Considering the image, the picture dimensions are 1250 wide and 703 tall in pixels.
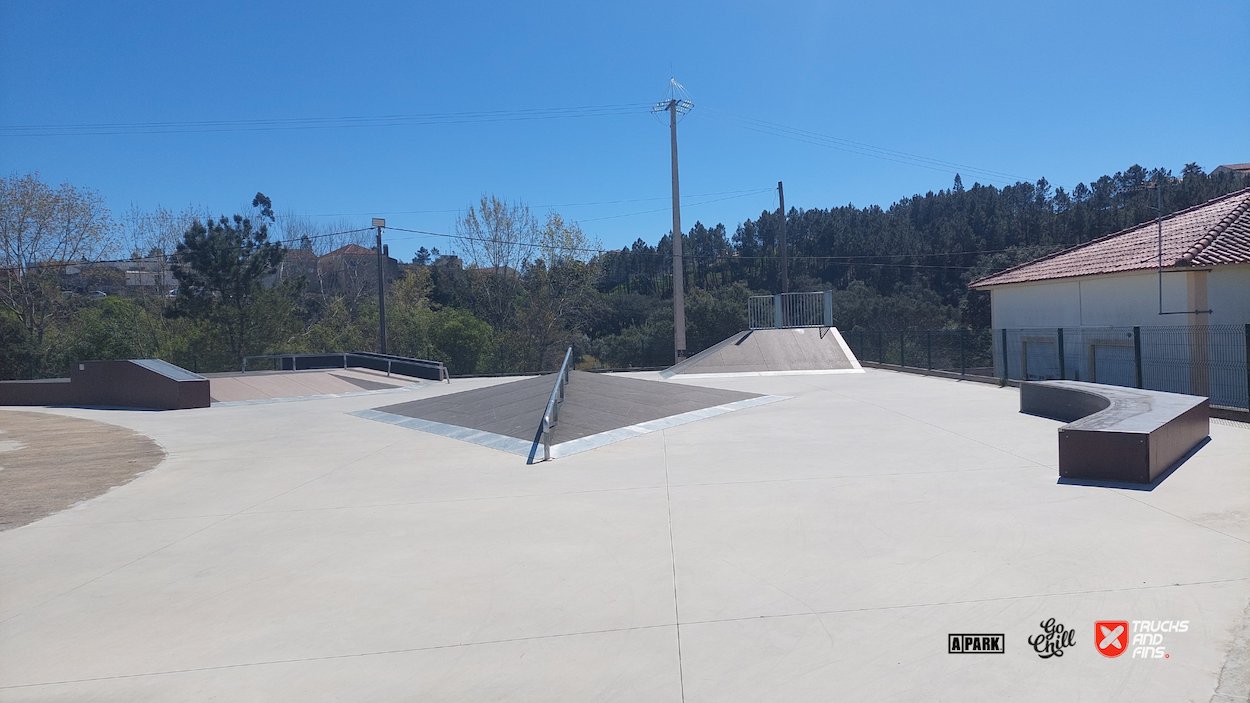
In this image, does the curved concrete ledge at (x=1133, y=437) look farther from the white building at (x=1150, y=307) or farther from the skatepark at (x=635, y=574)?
the white building at (x=1150, y=307)

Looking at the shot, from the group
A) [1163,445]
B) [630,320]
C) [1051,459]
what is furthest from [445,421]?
[630,320]

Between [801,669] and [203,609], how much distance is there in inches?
162

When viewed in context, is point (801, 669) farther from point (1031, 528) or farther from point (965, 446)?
point (965, 446)

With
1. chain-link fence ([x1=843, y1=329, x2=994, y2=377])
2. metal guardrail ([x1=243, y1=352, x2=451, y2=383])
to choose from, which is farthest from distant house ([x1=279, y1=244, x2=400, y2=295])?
chain-link fence ([x1=843, y1=329, x2=994, y2=377])

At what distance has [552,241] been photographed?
47969mm

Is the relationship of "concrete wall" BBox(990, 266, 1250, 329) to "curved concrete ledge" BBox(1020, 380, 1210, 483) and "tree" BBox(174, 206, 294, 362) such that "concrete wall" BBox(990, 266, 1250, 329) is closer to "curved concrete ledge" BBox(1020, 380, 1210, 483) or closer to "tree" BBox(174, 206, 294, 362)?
"curved concrete ledge" BBox(1020, 380, 1210, 483)

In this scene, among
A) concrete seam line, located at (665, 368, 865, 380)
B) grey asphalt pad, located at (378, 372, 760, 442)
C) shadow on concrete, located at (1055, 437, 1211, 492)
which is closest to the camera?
shadow on concrete, located at (1055, 437, 1211, 492)

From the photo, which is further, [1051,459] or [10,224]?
[10,224]

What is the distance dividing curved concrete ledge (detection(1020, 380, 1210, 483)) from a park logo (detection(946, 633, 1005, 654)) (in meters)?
4.91

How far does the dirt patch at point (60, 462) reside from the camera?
8750 millimetres

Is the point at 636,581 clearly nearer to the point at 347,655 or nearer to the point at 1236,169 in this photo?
the point at 347,655

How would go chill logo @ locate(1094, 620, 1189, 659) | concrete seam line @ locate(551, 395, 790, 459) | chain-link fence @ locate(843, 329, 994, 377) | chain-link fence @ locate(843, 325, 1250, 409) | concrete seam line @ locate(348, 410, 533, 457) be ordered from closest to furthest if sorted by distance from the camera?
go chill logo @ locate(1094, 620, 1189, 659), concrete seam line @ locate(551, 395, 790, 459), concrete seam line @ locate(348, 410, 533, 457), chain-link fence @ locate(843, 325, 1250, 409), chain-link fence @ locate(843, 329, 994, 377)

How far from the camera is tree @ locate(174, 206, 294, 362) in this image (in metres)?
35.1

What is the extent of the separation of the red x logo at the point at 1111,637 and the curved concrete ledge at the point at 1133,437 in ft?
14.2
